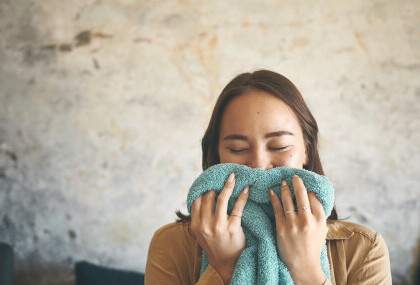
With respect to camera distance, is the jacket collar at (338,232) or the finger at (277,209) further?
the jacket collar at (338,232)

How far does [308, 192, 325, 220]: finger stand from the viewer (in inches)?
33.7

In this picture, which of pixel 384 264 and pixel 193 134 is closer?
pixel 384 264

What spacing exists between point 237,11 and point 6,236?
1718 millimetres

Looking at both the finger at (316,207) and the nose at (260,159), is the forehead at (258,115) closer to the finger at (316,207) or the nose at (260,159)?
the nose at (260,159)

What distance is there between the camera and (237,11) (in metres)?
1.86

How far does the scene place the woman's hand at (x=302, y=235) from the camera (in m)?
0.83

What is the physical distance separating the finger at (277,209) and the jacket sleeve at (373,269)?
32 centimetres

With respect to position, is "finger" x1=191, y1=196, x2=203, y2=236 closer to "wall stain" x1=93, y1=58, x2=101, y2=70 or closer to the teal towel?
the teal towel

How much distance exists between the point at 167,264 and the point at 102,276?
812mm

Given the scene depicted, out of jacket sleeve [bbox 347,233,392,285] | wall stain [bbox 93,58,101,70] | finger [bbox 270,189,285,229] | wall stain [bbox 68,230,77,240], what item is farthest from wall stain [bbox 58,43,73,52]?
jacket sleeve [bbox 347,233,392,285]

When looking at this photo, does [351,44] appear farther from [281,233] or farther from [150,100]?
[281,233]

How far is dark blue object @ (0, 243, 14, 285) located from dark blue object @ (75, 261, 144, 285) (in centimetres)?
30

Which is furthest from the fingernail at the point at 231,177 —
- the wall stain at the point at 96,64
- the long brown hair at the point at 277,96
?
the wall stain at the point at 96,64

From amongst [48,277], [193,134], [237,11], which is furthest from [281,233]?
[48,277]
